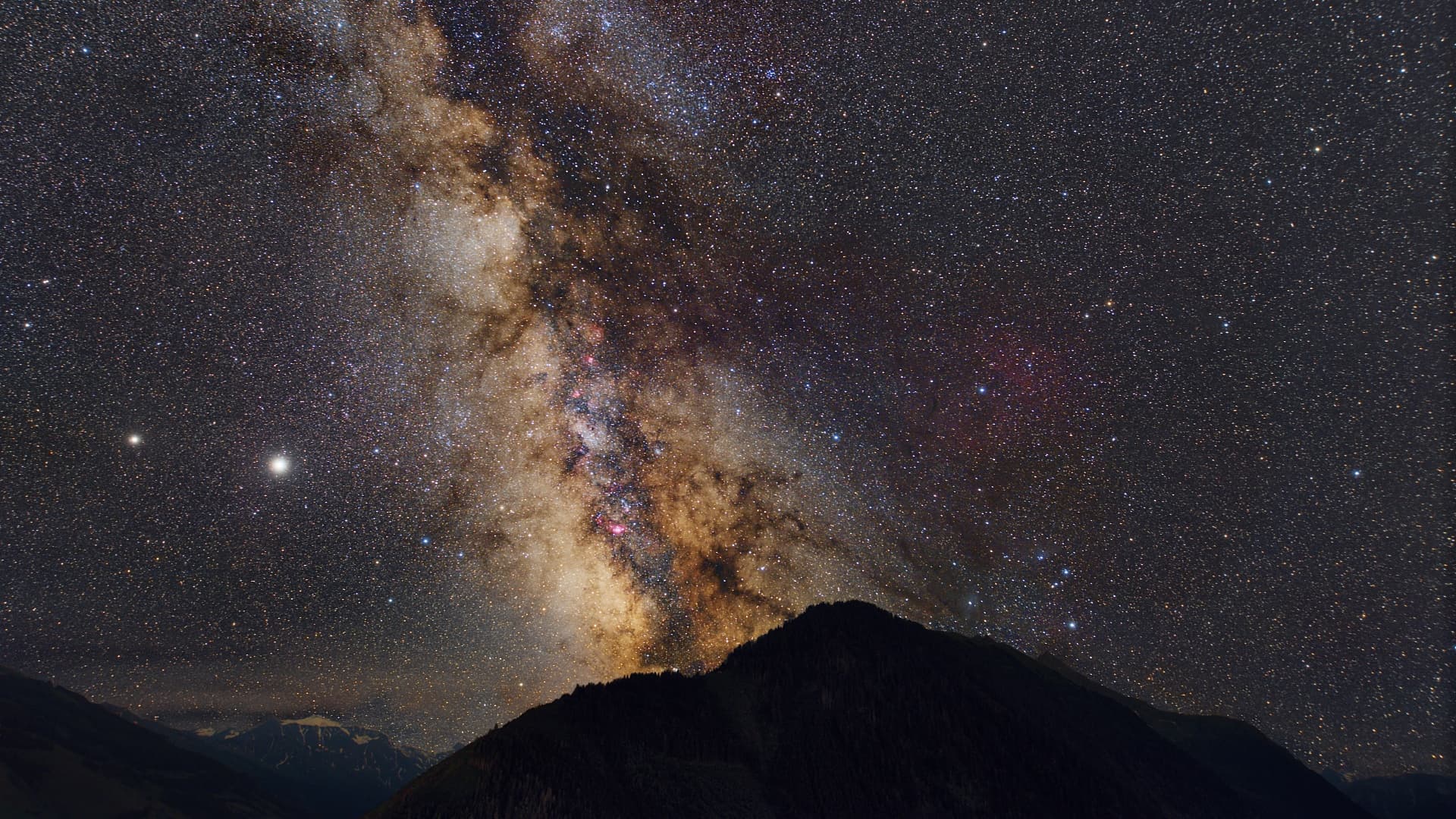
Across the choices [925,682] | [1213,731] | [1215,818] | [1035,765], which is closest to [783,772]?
[925,682]

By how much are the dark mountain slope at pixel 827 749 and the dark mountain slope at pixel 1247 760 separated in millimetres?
30897

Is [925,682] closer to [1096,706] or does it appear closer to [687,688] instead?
[687,688]

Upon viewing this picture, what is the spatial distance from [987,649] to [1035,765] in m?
52.2

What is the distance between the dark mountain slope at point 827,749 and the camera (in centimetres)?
6938

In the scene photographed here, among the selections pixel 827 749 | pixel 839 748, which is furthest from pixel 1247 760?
pixel 827 749

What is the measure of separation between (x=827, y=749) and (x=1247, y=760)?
168m

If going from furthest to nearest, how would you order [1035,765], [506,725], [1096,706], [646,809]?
[1096,706], [1035,765], [506,725], [646,809]

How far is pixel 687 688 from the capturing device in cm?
9894

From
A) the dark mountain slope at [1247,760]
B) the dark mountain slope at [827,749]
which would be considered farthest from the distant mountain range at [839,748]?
the dark mountain slope at [1247,760]

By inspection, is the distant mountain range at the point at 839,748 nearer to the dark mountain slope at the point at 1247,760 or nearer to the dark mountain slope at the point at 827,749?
the dark mountain slope at the point at 827,749

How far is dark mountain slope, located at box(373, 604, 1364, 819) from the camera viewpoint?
69375 mm

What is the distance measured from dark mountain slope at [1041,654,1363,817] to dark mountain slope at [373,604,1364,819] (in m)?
30.9

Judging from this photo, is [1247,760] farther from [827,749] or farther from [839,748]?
[827,749]

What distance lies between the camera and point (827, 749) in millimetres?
90938
